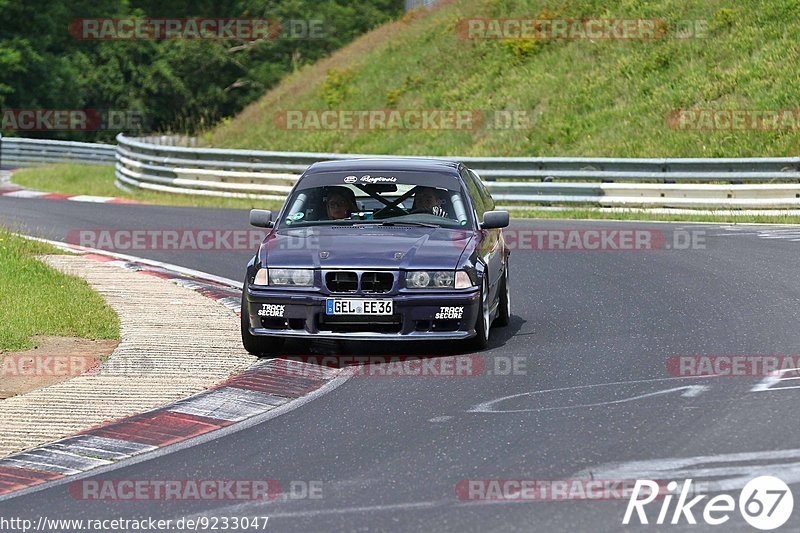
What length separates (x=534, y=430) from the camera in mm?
8023

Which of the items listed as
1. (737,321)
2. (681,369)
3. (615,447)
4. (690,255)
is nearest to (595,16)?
(690,255)

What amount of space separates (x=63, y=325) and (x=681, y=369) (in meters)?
5.42

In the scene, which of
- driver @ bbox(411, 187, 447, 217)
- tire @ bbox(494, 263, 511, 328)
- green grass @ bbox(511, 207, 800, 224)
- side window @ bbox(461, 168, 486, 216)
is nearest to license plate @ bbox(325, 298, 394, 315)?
driver @ bbox(411, 187, 447, 217)

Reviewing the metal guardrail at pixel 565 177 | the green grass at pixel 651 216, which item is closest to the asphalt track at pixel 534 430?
the green grass at pixel 651 216

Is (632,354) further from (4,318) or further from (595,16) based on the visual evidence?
(595,16)

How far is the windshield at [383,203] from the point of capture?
1168cm

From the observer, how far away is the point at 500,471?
7.07 m

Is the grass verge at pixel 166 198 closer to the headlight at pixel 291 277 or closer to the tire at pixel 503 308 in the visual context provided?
the tire at pixel 503 308

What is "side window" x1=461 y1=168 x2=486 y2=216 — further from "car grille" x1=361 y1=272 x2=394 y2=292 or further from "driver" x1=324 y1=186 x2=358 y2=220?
"car grille" x1=361 y1=272 x2=394 y2=292

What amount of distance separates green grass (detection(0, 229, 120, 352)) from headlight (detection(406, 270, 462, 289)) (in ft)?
9.33

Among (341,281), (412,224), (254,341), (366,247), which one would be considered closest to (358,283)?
(341,281)

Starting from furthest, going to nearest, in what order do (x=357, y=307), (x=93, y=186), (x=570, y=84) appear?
(x=93, y=186)
(x=570, y=84)
(x=357, y=307)

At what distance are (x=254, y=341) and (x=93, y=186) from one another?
23.4 meters

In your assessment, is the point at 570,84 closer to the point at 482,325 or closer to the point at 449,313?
the point at 482,325
